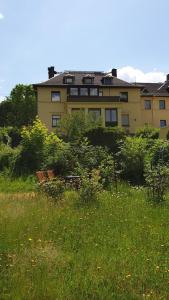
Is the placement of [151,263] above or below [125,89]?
below

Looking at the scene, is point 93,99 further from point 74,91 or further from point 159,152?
point 159,152

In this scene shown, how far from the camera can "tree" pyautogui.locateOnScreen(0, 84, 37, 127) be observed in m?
73.4

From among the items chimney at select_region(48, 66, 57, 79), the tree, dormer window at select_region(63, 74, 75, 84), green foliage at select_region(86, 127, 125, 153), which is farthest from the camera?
the tree

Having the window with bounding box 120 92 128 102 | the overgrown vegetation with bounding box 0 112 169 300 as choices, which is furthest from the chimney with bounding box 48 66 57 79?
the overgrown vegetation with bounding box 0 112 169 300

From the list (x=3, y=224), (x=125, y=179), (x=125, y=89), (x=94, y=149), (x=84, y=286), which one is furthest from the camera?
(x=125, y=89)

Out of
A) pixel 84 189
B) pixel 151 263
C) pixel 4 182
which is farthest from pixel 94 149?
pixel 151 263

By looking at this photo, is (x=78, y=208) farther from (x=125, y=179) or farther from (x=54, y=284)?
(x=125, y=179)

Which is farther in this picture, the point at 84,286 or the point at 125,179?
the point at 125,179

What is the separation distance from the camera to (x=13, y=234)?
29.1 feet

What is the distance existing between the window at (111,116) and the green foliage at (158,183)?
4606cm

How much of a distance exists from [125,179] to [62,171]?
11.6 ft

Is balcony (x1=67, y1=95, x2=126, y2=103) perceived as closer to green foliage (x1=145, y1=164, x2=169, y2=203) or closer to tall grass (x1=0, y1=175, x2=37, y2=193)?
tall grass (x1=0, y1=175, x2=37, y2=193)

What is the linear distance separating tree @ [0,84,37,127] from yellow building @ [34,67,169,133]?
362 inches

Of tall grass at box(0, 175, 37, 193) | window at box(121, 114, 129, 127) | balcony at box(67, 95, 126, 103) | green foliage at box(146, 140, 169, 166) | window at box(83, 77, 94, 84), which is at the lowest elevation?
tall grass at box(0, 175, 37, 193)
